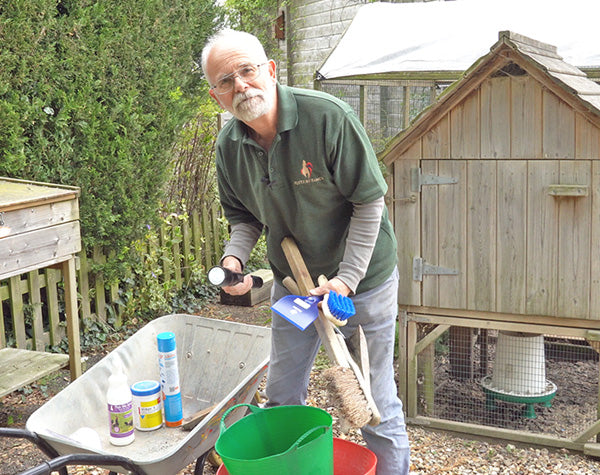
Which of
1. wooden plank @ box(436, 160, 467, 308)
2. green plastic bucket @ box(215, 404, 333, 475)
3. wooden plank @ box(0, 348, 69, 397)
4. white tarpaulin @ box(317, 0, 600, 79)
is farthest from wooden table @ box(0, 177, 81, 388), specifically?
white tarpaulin @ box(317, 0, 600, 79)

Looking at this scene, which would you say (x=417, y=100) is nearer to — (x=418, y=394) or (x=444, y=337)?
(x=444, y=337)

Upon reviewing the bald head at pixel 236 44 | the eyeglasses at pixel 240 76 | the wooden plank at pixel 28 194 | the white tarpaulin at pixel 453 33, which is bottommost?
the wooden plank at pixel 28 194

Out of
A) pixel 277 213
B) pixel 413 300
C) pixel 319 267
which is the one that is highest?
pixel 277 213

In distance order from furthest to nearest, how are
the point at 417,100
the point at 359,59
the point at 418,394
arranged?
the point at 417,100
the point at 359,59
the point at 418,394

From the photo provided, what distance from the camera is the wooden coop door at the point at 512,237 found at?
3477 mm

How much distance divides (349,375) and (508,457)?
6.44 ft

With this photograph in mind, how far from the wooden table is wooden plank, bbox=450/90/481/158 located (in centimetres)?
211

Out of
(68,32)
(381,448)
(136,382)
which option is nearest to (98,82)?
(68,32)

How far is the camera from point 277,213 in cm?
256

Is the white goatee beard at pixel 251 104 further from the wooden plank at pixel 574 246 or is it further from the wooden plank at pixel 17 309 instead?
the wooden plank at pixel 17 309

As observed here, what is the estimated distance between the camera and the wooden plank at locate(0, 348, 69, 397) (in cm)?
358

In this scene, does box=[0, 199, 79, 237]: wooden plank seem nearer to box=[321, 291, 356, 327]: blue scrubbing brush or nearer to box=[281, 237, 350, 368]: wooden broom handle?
box=[281, 237, 350, 368]: wooden broom handle

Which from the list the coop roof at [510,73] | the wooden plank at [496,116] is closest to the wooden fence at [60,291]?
the coop roof at [510,73]

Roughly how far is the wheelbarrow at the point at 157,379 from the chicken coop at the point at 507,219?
126cm
